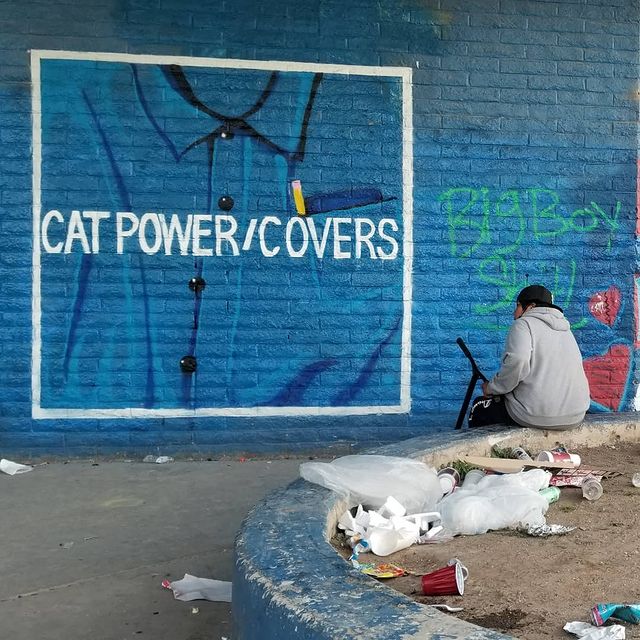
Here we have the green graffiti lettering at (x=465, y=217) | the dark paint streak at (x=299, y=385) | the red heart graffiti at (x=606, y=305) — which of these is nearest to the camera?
the dark paint streak at (x=299, y=385)

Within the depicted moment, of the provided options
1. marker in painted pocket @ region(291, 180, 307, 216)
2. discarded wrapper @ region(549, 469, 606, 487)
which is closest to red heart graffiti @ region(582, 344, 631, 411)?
marker in painted pocket @ region(291, 180, 307, 216)

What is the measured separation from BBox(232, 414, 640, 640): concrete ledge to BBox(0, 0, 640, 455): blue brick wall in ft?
10.1

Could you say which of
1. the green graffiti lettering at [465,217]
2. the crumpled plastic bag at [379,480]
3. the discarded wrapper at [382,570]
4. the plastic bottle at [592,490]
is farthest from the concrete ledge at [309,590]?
the green graffiti lettering at [465,217]

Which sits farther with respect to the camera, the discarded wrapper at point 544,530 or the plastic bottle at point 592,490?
the plastic bottle at point 592,490

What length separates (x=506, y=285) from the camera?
6.56m

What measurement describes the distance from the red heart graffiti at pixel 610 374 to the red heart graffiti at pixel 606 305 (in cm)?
23

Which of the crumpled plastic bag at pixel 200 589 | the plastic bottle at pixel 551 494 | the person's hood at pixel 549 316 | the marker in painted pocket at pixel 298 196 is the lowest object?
the crumpled plastic bag at pixel 200 589

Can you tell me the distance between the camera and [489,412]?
4902mm

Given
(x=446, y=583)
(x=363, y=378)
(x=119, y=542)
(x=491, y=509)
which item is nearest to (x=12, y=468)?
(x=119, y=542)

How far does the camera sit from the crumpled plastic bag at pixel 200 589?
360 cm

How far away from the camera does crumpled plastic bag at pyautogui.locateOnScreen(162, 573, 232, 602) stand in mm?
3602

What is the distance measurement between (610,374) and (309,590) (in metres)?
5.24

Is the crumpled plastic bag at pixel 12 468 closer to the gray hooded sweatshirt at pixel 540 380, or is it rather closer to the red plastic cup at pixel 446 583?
the gray hooded sweatshirt at pixel 540 380

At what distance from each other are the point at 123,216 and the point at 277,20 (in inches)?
71.1
